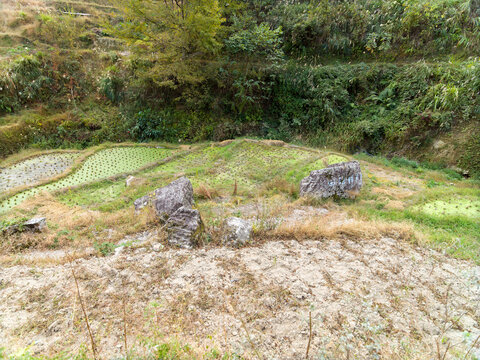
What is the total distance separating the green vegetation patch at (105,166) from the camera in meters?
7.13

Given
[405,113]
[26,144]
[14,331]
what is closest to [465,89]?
[405,113]

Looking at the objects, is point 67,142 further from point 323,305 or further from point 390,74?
point 390,74

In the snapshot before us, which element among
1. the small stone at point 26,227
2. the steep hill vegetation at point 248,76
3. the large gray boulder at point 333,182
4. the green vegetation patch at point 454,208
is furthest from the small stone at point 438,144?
the small stone at point 26,227

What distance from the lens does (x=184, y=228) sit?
A: 4.59 meters

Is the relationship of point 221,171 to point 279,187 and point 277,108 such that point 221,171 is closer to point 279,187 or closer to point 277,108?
point 279,187

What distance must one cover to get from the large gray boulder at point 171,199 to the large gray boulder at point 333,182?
3167 millimetres

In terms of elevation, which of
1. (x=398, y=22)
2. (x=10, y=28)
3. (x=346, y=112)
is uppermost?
(x=398, y=22)

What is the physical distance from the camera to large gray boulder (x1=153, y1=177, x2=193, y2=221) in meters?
5.23

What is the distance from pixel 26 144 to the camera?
412 inches

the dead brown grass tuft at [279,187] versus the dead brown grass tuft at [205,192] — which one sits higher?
the dead brown grass tuft at [279,187]

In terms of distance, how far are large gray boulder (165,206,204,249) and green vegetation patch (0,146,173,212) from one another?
15.3 feet

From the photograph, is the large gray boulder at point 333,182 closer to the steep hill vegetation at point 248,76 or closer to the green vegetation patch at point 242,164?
the green vegetation patch at point 242,164

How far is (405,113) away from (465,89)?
6.38ft

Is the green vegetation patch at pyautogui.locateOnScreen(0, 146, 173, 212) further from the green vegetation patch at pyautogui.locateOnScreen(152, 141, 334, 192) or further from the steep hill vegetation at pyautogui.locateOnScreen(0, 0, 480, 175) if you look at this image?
the steep hill vegetation at pyautogui.locateOnScreen(0, 0, 480, 175)
